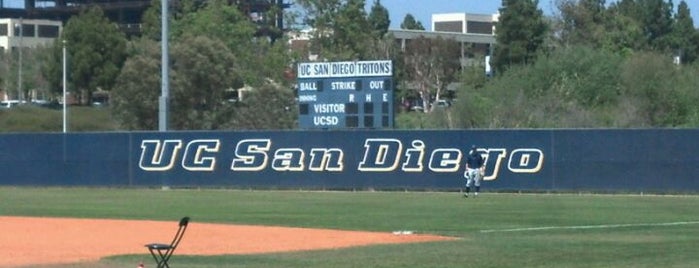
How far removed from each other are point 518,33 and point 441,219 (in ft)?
230

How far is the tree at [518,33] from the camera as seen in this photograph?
9862 centimetres

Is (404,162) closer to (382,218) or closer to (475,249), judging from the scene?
(382,218)

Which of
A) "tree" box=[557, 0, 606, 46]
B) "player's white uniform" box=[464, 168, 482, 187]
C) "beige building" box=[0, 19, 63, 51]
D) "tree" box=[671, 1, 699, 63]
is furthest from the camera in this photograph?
"beige building" box=[0, 19, 63, 51]

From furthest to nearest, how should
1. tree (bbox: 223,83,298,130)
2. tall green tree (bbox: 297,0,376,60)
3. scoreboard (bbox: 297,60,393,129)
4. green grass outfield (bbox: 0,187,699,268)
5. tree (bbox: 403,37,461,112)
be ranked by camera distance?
tree (bbox: 403,37,461,112)
tall green tree (bbox: 297,0,376,60)
tree (bbox: 223,83,298,130)
scoreboard (bbox: 297,60,393,129)
green grass outfield (bbox: 0,187,699,268)

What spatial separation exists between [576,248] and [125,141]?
3044cm

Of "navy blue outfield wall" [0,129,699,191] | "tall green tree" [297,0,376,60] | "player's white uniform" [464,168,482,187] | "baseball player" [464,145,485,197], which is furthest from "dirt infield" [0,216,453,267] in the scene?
"tall green tree" [297,0,376,60]

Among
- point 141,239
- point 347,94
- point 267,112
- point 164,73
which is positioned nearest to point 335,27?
point 267,112

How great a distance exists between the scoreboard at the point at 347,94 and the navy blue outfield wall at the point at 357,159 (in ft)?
6.16

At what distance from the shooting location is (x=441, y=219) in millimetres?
30859

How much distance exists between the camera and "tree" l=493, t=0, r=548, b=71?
98.6 metres

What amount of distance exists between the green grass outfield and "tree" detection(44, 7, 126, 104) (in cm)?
4232

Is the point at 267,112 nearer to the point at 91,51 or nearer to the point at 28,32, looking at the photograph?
the point at 91,51

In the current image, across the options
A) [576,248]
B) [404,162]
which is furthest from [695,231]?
[404,162]

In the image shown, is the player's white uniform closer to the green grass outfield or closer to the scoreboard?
the green grass outfield
